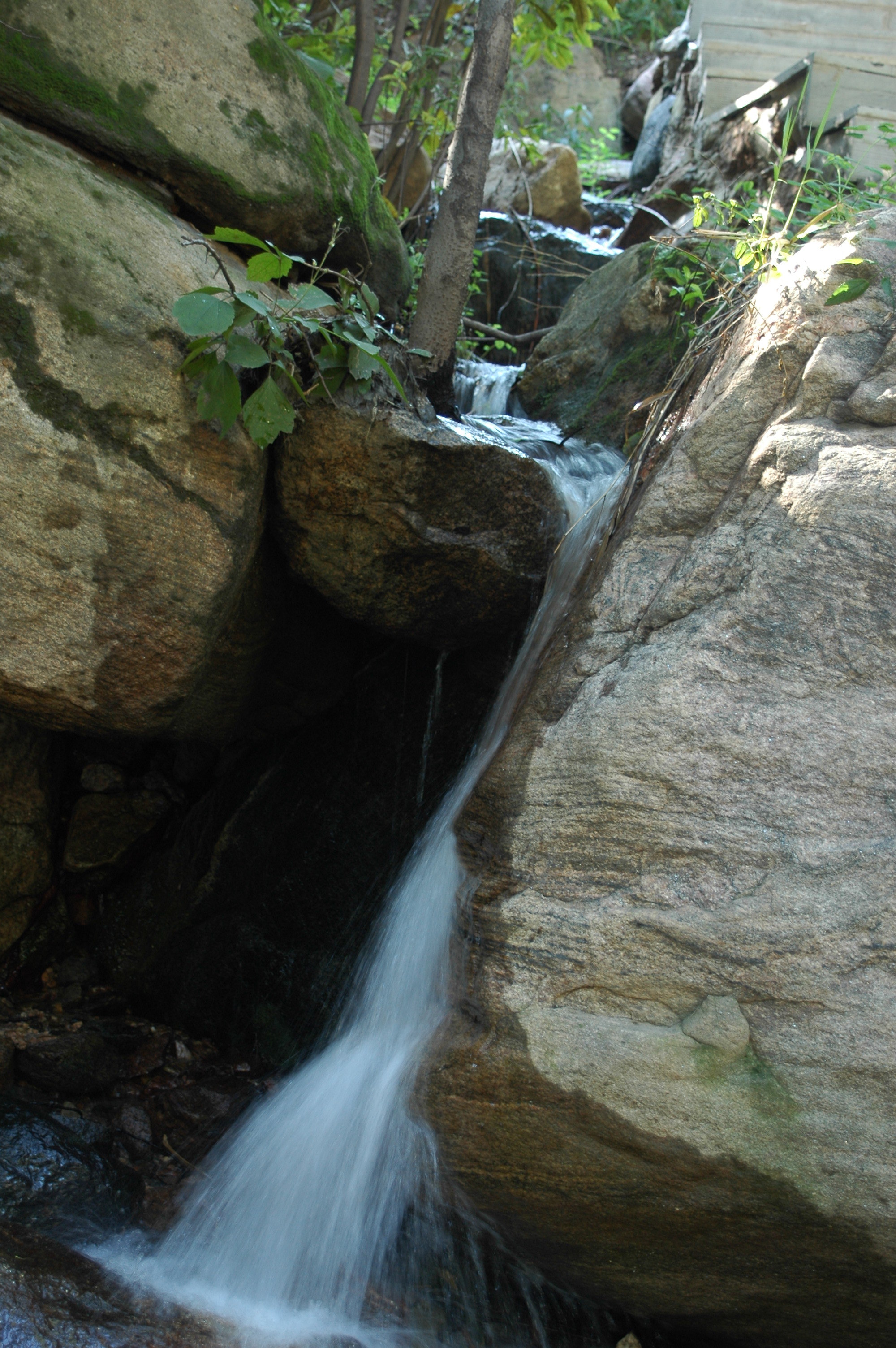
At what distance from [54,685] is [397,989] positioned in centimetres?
143

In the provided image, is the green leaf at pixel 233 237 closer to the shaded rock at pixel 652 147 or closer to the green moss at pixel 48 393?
the green moss at pixel 48 393

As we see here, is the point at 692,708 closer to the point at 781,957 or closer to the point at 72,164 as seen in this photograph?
the point at 781,957

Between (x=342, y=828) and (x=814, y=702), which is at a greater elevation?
(x=814, y=702)

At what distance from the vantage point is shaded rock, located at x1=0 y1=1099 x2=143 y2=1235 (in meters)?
2.57

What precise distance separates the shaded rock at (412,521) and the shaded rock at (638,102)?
10826 mm

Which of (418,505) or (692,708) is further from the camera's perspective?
(418,505)

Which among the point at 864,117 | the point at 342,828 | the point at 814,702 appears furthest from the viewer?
the point at 864,117

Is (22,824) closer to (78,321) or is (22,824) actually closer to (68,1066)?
(68,1066)

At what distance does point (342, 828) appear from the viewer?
375 centimetres

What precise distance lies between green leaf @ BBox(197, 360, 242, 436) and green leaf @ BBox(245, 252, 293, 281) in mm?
280

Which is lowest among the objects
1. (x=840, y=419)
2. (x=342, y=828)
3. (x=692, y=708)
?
(x=342, y=828)

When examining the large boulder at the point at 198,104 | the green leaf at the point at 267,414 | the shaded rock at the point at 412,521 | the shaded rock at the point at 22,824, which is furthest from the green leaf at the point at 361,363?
the shaded rock at the point at 22,824

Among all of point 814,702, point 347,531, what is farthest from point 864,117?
point 814,702

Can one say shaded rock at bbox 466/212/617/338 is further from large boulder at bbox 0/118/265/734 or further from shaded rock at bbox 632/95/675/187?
large boulder at bbox 0/118/265/734
